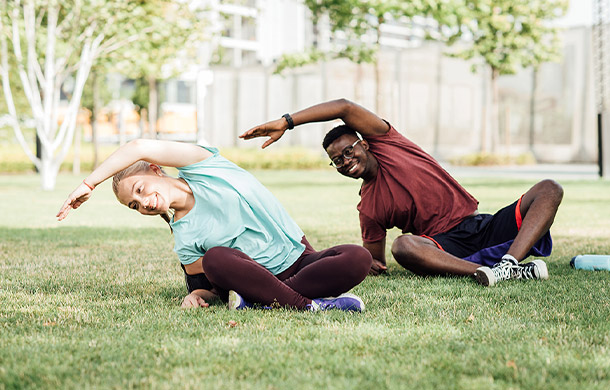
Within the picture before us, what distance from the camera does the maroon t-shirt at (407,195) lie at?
4840mm

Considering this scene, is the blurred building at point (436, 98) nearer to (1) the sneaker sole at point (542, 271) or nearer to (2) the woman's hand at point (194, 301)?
(1) the sneaker sole at point (542, 271)

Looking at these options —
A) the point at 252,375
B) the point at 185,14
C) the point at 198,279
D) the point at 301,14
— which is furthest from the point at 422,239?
the point at 301,14

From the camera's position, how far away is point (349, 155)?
463 centimetres

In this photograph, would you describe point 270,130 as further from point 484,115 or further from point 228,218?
point 484,115

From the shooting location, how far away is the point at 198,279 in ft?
13.1

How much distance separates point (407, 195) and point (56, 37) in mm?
15922

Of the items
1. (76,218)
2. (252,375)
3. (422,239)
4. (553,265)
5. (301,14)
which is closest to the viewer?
(252,375)

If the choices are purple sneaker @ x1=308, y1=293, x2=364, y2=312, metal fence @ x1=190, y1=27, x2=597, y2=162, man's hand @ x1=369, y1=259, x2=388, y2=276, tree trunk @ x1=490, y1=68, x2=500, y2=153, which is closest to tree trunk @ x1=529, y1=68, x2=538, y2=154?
metal fence @ x1=190, y1=27, x2=597, y2=162

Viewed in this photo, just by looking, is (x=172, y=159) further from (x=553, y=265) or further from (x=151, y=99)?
(x=151, y=99)

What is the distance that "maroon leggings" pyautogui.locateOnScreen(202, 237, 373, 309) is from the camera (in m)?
3.50

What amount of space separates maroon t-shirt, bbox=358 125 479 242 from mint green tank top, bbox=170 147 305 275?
4.19 feet

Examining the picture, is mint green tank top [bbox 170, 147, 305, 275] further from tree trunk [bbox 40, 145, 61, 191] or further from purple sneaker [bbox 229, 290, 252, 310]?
tree trunk [bbox 40, 145, 61, 191]

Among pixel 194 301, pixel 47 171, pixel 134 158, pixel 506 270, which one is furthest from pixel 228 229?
pixel 47 171

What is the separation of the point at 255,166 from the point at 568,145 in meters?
13.9
